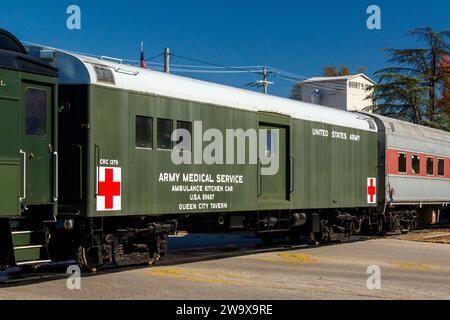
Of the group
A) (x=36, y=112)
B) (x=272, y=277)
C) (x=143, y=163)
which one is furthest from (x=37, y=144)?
(x=272, y=277)

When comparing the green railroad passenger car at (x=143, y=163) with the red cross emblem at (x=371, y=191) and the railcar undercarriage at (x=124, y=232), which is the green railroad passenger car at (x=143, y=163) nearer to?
the railcar undercarriage at (x=124, y=232)

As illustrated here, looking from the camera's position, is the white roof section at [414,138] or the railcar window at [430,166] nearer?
the white roof section at [414,138]

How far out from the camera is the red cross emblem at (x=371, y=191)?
66.1 ft

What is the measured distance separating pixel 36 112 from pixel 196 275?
3.93m

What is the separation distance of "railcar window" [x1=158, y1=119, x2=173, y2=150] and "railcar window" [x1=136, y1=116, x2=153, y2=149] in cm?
22

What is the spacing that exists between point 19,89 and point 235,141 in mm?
5563

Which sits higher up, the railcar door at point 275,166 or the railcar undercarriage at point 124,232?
the railcar door at point 275,166

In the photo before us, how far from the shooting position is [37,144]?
409 inches

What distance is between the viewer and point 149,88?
12.4 m

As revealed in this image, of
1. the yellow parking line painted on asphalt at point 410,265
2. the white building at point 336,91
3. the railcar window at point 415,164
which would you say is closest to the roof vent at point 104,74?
the yellow parking line painted on asphalt at point 410,265

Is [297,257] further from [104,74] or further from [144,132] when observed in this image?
[104,74]

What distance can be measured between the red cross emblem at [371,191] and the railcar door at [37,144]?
1178cm

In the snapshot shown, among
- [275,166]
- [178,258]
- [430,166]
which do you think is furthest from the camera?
[430,166]

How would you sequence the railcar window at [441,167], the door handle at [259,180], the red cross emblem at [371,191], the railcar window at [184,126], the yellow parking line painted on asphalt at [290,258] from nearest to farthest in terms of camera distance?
1. the railcar window at [184,126]
2. the yellow parking line painted on asphalt at [290,258]
3. the door handle at [259,180]
4. the red cross emblem at [371,191]
5. the railcar window at [441,167]
